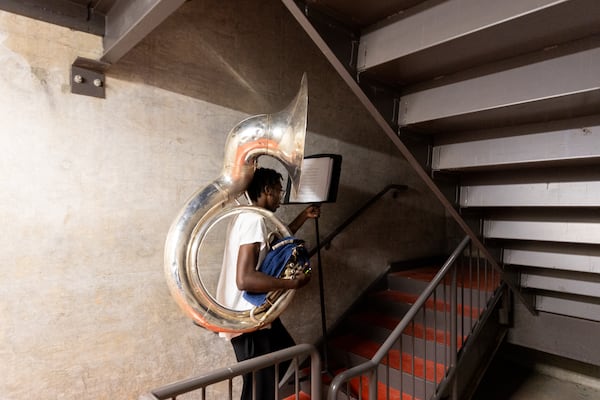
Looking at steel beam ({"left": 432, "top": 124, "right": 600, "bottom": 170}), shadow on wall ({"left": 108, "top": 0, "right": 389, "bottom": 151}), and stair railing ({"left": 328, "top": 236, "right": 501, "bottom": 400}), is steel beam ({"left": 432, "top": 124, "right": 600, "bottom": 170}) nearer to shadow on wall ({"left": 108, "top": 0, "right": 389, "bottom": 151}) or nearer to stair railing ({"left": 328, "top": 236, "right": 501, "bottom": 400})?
stair railing ({"left": 328, "top": 236, "right": 501, "bottom": 400})

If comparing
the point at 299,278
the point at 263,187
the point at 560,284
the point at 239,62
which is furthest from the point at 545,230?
the point at 239,62

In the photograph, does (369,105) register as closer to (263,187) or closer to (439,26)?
(439,26)

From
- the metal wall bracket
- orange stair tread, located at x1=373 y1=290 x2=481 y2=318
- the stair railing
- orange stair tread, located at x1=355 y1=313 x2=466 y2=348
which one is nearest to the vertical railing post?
the stair railing

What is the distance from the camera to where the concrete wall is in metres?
1.92

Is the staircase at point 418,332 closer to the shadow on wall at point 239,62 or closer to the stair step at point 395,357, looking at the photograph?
the stair step at point 395,357

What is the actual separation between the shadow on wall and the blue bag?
122 cm

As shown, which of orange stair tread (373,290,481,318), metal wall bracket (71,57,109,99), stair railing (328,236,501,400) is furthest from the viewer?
orange stair tread (373,290,481,318)

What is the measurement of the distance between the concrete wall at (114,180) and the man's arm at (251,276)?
797 mm

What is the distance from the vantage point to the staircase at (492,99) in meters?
1.42

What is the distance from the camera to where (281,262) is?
1.92 meters

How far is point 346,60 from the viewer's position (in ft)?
5.56

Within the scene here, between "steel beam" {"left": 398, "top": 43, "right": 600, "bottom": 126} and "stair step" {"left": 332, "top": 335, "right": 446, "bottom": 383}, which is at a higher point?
"steel beam" {"left": 398, "top": 43, "right": 600, "bottom": 126}

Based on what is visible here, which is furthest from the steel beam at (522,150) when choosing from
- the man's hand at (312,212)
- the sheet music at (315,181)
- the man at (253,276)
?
the man at (253,276)

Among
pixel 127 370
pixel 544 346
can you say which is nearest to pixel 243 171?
pixel 127 370
